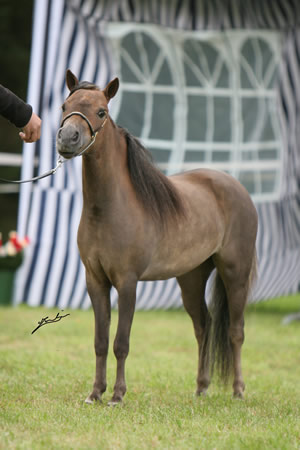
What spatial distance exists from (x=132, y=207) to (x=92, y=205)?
0.86 ft

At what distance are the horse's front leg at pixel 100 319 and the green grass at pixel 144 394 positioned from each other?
0.50ft

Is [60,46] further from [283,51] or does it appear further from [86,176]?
→ [86,176]

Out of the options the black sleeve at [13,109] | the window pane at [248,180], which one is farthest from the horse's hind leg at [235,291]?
the window pane at [248,180]

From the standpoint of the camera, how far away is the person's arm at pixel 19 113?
14.0 ft

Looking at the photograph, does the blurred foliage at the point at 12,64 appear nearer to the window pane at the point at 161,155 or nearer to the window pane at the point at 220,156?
the window pane at the point at 161,155

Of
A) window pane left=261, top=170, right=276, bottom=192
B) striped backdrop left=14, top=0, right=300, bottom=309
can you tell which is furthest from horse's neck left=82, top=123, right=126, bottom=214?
window pane left=261, top=170, right=276, bottom=192

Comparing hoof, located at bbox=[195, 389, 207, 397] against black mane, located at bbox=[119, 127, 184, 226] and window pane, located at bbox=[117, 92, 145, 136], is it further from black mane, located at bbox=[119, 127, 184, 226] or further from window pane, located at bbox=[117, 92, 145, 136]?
window pane, located at bbox=[117, 92, 145, 136]

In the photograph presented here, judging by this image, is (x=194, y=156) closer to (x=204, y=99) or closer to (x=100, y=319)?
(x=204, y=99)

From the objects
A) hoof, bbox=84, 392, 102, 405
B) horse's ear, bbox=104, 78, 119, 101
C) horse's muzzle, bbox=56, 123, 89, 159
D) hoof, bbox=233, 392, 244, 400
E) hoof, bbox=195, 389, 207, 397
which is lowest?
hoof, bbox=195, 389, 207, 397

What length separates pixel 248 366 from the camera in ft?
24.3

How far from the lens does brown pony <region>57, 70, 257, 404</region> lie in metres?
4.63

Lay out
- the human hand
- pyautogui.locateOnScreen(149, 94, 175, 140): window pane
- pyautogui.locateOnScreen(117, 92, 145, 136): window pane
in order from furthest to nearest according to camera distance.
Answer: pyautogui.locateOnScreen(149, 94, 175, 140): window pane, pyautogui.locateOnScreen(117, 92, 145, 136): window pane, the human hand

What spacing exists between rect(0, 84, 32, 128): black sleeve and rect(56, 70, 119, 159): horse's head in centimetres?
21

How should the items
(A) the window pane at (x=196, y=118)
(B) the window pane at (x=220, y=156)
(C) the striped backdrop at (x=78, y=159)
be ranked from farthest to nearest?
(B) the window pane at (x=220, y=156)
(A) the window pane at (x=196, y=118)
(C) the striped backdrop at (x=78, y=159)
